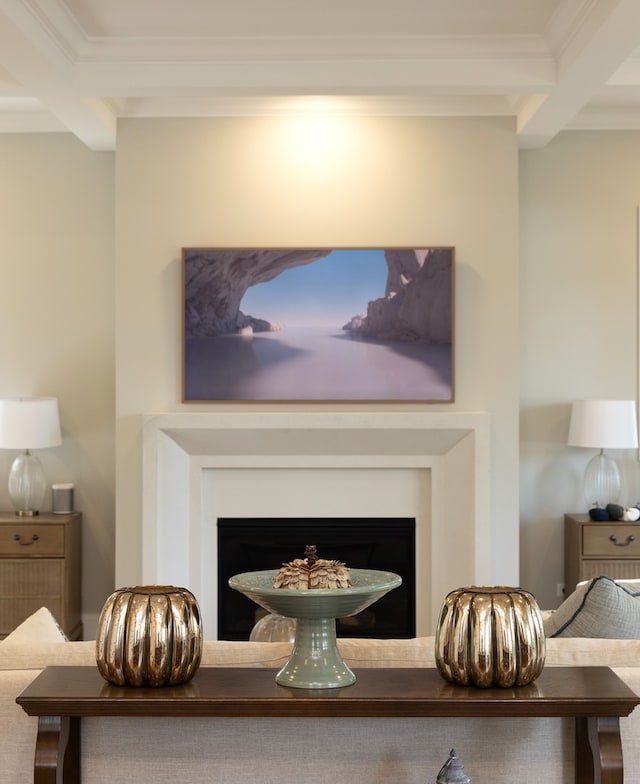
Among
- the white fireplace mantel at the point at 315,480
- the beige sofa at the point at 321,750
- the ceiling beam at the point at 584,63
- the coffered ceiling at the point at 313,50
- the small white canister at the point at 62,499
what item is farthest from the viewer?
the small white canister at the point at 62,499

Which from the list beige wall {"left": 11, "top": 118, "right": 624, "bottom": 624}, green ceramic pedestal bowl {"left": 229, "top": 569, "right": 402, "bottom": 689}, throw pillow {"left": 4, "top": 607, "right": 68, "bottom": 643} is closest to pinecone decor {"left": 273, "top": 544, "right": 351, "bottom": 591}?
green ceramic pedestal bowl {"left": 229, "top": 569, "right": 402, "bottom": 689}

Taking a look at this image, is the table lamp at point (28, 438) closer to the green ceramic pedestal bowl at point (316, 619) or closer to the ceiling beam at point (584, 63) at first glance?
the ceiling beam at point (584, 63)

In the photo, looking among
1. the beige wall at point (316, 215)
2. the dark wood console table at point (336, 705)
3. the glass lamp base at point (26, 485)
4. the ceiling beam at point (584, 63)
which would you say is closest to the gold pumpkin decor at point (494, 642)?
the dark wood console table at point (336, 705)

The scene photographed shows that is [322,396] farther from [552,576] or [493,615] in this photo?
[493,615]

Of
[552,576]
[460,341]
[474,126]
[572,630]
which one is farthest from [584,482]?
[572,630]

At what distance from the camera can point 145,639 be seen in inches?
63.9

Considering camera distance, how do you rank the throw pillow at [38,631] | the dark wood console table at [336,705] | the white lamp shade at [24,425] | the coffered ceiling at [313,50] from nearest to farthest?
the dark wood console table at [336,705]
the throw pillow at [38,631]
the coffered ceiling at [313,50]
the white lamp shade at [24,425]

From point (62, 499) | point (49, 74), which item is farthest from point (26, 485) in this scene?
point (49, 74)

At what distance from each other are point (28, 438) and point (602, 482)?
288 centimetres

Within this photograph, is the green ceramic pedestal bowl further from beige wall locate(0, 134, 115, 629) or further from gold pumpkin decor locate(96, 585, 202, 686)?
beige wall locate(0, 134, 115, 629)

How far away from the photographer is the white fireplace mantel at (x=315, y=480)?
468 cm

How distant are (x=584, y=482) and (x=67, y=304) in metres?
2.88

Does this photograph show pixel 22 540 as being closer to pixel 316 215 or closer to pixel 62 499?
pixel 62 499

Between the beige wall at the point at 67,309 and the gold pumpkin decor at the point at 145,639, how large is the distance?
3.70m
